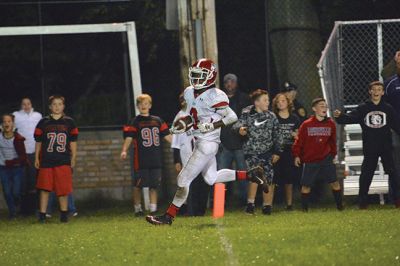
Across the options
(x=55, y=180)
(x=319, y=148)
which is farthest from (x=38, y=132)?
(x=319, y=148)

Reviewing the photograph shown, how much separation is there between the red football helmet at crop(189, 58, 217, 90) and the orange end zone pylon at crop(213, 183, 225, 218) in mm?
1228

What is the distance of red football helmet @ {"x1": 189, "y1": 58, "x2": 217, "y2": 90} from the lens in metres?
13.4

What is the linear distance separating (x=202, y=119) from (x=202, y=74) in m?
0.56

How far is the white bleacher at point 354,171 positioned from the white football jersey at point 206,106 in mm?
3673

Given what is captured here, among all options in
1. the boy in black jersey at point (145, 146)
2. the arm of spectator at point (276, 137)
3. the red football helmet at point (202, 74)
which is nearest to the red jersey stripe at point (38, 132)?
the boy in black jersey at point (145, 146)

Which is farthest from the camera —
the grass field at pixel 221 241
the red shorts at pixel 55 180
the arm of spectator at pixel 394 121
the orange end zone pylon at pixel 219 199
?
the red shorts at pixel 55 180

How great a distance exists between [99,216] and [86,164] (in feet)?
8.59

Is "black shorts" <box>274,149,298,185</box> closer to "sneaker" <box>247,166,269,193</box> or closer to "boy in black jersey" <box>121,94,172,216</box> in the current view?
"boy in black jersey" <box>121,94,172,216</box>

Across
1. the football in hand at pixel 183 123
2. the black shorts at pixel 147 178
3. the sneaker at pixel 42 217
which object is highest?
the football in hand at pixel 183 123

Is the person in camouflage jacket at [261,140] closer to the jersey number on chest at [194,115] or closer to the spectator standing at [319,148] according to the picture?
the spectator standing at [319,148]

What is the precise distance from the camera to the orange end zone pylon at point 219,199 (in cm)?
1368

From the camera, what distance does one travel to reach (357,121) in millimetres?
15477

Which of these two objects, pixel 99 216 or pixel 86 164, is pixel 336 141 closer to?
pixel 99 216

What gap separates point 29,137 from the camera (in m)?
17.8
